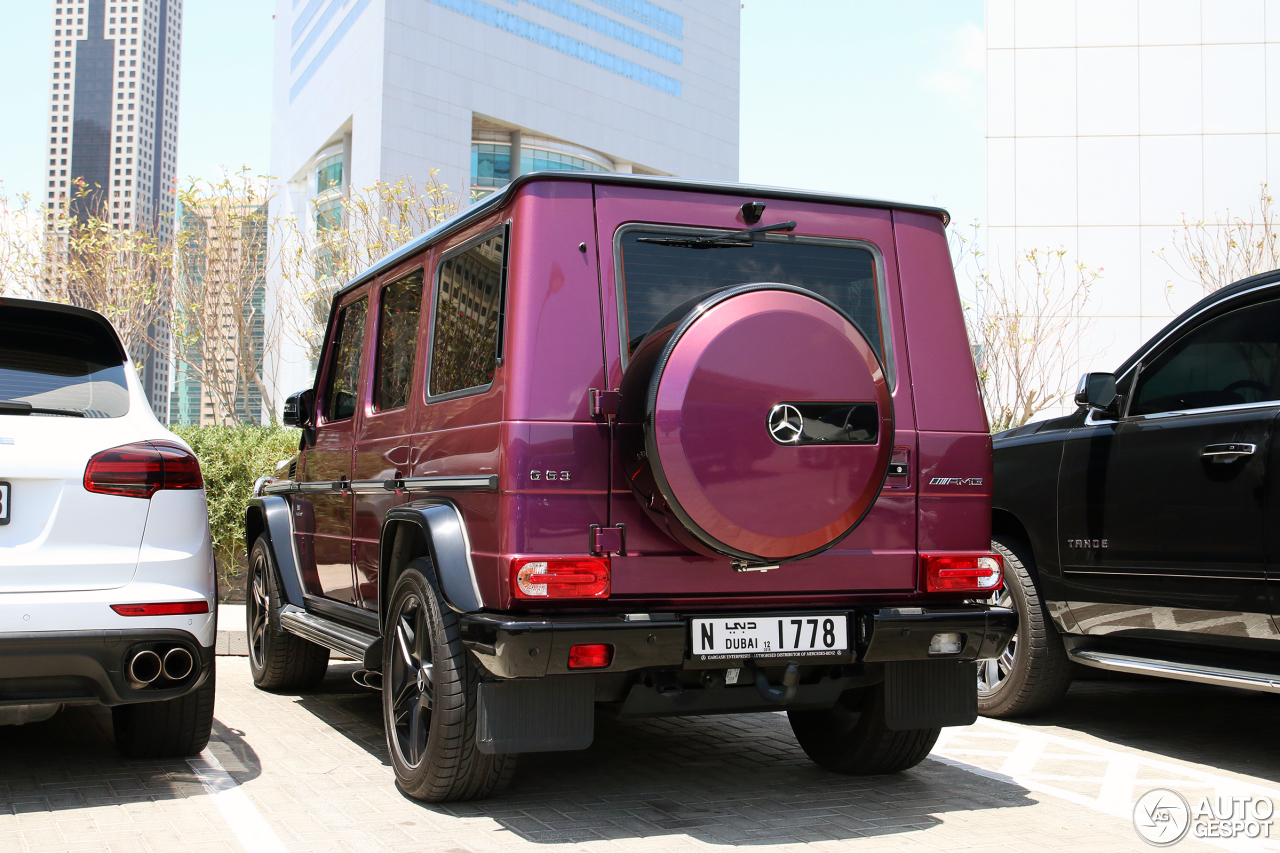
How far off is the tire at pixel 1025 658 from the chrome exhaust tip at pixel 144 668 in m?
3.86

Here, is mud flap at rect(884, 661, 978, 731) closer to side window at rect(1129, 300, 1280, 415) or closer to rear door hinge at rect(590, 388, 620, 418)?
rear door hinge at rect(590, 388, 620, 418)

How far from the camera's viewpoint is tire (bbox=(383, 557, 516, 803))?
3910mm

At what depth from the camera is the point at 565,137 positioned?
237 ft

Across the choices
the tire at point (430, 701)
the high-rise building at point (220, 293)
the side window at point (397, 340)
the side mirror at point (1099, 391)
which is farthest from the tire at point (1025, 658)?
the high-rise building at point (220, 293)

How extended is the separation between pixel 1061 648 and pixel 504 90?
222 feet

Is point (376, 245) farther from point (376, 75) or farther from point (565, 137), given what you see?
point (565, 137)

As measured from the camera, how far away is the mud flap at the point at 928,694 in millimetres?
4234

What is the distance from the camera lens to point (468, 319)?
4293mm

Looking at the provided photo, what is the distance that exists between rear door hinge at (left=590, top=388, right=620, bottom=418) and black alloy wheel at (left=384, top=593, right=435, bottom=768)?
3.19ft

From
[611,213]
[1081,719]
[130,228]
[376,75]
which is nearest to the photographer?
[611,213]

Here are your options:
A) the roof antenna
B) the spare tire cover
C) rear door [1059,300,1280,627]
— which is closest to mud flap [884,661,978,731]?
the spare tire cover

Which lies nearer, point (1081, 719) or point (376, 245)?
point (1081, 719)

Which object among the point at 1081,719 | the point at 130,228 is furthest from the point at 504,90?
the point at 1081,719

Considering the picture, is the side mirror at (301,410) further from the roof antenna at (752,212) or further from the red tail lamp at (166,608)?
the roof antenna at (752,212)
